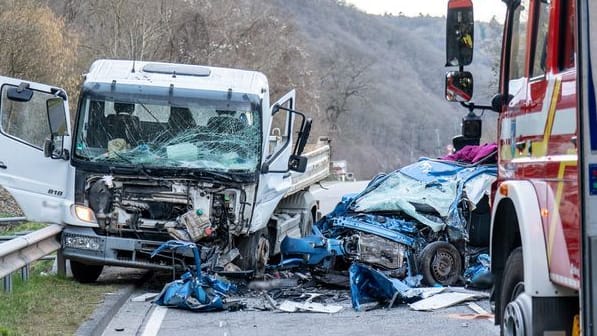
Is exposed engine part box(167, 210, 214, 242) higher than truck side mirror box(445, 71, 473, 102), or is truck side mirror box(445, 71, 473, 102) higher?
truck side mirror box(445, 71, 473, 102)

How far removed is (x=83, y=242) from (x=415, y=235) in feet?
13.2

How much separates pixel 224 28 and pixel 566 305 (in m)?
39.7

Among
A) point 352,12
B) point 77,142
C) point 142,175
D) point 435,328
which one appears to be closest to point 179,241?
point 142,175

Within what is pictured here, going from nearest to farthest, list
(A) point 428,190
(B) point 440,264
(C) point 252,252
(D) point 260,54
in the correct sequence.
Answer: (B) point 440,264, (C) point 252,252, (A) point 428,190, (D) point 260,54

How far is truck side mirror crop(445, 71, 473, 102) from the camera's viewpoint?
7547mm

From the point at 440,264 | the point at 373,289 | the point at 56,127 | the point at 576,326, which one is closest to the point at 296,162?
the point at 440,264

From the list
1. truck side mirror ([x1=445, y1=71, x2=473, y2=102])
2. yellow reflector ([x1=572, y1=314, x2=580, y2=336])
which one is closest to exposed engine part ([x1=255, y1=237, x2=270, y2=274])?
truck side mirror ([x1=445, y1=71, x2=473, y2=102])

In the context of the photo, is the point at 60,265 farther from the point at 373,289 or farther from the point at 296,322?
the point at 373,289

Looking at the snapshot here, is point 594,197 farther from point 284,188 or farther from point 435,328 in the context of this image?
point 284,188

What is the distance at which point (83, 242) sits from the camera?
1191 cm

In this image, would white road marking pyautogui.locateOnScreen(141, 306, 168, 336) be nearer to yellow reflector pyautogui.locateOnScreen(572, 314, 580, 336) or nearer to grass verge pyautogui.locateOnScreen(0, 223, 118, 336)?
grass verge pyautogui.locateOnScreen(0, 223, 118, 336)

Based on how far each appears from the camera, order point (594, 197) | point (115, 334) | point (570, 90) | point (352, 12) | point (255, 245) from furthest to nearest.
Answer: point (352, 12) → point (255, 245) → point (115, 334) → point (570, 90) → point (594, 197)

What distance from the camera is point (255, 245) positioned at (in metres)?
12.6

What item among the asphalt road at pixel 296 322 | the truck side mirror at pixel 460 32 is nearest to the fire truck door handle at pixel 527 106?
the truck side mirror at pixel 460 32
